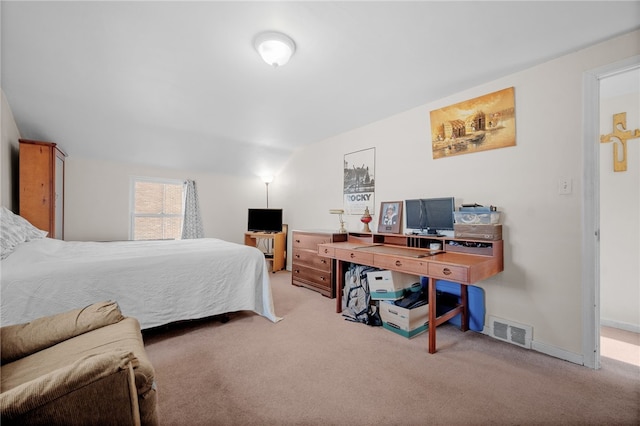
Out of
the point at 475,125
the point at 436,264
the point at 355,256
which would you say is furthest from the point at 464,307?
the point at 475,125

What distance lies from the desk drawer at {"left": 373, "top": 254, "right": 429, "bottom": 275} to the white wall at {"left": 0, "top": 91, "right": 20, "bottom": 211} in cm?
375

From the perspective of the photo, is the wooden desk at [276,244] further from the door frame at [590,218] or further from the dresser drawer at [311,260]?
the door frame at [590,218]

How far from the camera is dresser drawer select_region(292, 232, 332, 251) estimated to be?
367cm

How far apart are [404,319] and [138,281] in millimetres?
2346

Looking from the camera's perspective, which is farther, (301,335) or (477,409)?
(301,335)

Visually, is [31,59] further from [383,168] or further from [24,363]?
[383,168]

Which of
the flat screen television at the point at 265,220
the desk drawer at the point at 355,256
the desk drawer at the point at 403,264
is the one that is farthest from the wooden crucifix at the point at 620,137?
the flat screen television at the point at 265,220

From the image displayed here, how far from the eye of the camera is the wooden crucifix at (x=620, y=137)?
105 inches

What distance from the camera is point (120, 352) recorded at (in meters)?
0.93

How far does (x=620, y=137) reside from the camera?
2.68m

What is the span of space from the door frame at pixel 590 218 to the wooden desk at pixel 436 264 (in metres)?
0.56

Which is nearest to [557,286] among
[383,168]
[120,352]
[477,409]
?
[477,409]

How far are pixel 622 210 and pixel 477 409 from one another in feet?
9.01

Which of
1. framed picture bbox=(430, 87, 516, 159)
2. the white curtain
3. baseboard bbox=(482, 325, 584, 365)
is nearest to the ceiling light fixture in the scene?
framed picture bbox=(430, 87, 516, 159)
